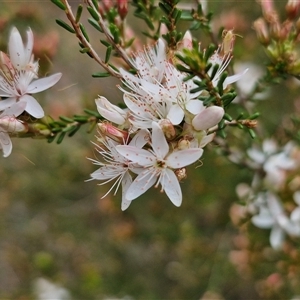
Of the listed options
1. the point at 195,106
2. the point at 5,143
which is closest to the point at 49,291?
the point at 5,143

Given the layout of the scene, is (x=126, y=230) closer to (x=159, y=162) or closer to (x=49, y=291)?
(x=49, y=291)

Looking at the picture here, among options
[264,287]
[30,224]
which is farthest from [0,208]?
[264,287]

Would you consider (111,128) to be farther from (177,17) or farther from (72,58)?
(72,58)

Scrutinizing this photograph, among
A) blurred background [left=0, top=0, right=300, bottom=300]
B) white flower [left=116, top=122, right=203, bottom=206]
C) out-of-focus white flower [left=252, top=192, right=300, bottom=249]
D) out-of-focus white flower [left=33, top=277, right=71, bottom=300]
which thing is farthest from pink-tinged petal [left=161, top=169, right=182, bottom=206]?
out-of-focus white flower [left=33, top=277, right=71, bottom=300]

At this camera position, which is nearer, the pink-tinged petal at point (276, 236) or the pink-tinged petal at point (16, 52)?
the pink-tinged petal at point (16, 52)

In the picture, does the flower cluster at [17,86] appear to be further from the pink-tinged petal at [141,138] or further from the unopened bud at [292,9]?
the unopened bud at [292,9]

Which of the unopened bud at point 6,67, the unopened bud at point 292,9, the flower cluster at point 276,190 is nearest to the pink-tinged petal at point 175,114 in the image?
the unopened bud at point 6,67
